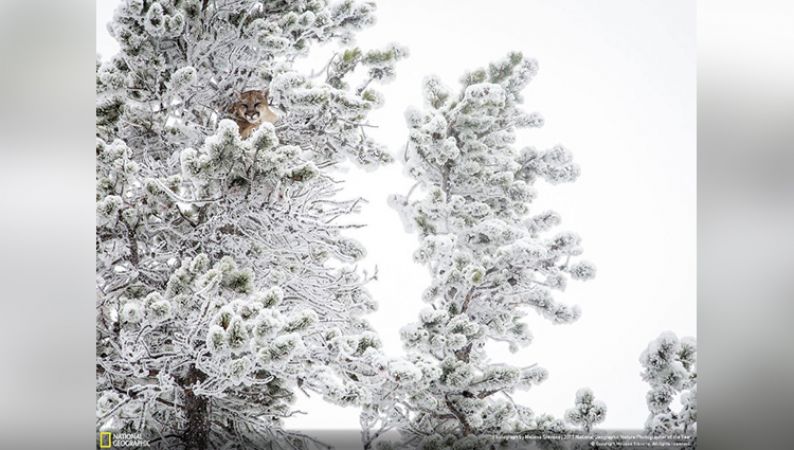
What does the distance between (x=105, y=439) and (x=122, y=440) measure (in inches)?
2.0

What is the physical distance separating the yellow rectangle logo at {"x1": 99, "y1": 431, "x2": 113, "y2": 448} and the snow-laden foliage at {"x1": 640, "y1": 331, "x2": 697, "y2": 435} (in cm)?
167

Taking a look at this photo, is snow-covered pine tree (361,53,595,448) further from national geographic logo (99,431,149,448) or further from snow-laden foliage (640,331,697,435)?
national geographic logo (99,431,149,448)

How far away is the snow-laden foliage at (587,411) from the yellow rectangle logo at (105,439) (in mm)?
1425

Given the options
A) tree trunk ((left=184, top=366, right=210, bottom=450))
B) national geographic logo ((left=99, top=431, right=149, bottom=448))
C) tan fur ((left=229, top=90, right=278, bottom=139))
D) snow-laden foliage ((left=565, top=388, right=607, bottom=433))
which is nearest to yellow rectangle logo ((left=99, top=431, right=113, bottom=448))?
national geographic logo ((left=99, top=431, right=149, bottom=448))

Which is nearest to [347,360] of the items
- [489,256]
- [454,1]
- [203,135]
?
[489,256]

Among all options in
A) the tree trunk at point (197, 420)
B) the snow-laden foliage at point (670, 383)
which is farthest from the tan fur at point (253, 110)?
the snow-laden foliage at point (670, 383)

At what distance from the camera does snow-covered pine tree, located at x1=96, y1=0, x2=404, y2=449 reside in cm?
182

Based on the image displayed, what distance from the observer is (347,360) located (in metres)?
1.86

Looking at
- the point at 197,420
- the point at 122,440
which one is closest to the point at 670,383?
the point at 197,420

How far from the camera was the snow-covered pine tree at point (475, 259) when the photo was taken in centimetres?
187

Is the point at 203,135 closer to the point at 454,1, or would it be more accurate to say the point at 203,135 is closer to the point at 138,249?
the point at 138,249
